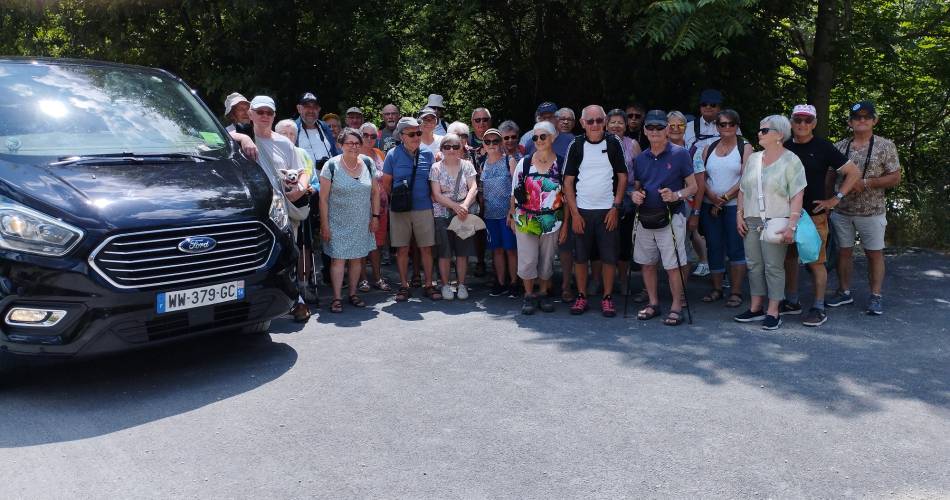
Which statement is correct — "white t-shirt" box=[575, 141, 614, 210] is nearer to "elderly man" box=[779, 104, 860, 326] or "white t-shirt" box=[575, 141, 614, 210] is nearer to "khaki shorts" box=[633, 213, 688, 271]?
"khaki shorts" box=[633, 213, 688, 271]

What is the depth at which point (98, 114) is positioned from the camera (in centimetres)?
607

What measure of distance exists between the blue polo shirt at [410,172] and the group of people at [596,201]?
0.04 ft

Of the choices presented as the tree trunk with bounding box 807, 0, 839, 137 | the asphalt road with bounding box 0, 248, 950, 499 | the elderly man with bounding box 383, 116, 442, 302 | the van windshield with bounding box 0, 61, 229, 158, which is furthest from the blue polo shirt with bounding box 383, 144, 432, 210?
the tree trunk with bounding box 807, 0, 839, 137

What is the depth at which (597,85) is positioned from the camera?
12000 millimetres

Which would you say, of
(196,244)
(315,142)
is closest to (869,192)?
(315,142)

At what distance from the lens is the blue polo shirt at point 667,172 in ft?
24.1

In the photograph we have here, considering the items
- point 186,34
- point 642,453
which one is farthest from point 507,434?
point 186,34

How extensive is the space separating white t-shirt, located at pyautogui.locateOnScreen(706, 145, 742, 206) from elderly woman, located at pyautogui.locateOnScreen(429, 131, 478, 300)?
2.32m

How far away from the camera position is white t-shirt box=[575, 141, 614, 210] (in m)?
7.54

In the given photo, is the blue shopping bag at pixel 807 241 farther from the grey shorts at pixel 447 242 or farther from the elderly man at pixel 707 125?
the grey shorts at pixel 447 242

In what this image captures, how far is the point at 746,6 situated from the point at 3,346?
6932 mm

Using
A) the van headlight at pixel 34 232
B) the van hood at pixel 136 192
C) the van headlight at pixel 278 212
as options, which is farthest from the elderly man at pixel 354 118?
the van headlight at pixel 34 232

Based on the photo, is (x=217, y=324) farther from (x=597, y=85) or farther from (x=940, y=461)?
(x=597, y=85)

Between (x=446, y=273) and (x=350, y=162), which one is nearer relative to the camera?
(x=350, y=162)
